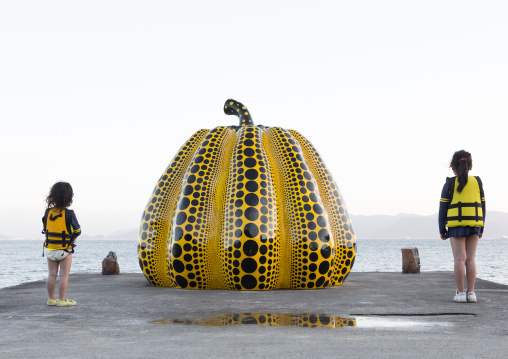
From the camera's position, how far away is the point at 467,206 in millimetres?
7652

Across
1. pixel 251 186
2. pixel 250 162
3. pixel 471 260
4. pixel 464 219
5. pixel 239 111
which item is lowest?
pixel 471 260

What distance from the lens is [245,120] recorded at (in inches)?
477

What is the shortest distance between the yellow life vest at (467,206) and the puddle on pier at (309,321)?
189 cm

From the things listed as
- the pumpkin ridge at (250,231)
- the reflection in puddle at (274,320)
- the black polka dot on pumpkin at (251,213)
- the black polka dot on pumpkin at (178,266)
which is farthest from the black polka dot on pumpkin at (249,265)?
the reflection in puddle at (274,320)

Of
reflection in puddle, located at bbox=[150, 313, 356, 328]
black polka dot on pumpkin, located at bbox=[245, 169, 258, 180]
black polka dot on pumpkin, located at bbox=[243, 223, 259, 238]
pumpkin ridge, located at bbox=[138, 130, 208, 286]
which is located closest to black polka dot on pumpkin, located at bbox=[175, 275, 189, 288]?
pumpkin ridge, located at bbox=[138, 130, 208, 286]

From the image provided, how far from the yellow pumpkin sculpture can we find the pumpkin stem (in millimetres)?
1480

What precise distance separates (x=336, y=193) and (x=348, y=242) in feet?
2.98

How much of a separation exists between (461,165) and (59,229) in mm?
5306

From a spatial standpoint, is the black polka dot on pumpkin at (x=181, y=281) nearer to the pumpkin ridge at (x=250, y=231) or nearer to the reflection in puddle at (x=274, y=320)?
the pumpkin ridge at (x=250, y=231)

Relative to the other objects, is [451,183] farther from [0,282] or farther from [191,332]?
[0,282]

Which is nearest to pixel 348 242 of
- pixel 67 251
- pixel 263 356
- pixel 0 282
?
pixel 67 251

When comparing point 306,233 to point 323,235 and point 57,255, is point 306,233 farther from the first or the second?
point 57,255

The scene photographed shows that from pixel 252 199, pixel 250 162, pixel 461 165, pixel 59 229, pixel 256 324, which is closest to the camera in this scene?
pixel 256 324

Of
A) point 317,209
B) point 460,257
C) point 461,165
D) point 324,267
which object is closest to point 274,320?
point 460,257
